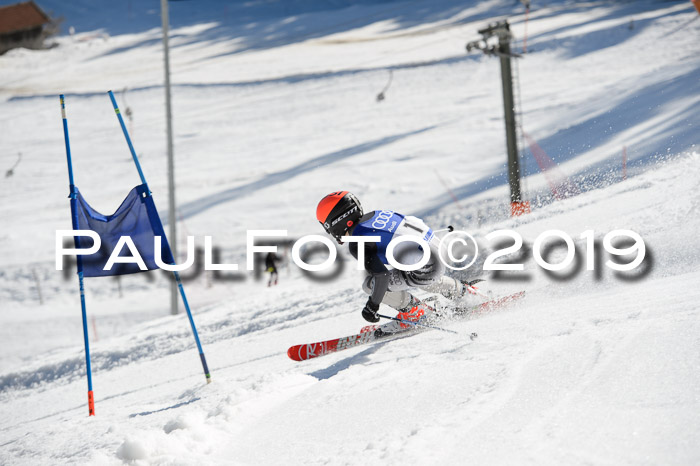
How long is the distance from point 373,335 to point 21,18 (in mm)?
52358

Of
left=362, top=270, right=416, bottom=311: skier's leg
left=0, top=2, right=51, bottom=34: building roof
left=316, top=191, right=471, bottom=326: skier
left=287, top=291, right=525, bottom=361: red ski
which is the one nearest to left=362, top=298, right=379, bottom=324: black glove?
left=316, top=191, right=471, bottom=326: skier

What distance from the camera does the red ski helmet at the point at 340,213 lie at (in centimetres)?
543

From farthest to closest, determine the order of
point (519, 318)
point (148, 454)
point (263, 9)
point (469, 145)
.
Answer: point (263, 9)
point (469, 145)
point (519, 318)
point (148, 454)

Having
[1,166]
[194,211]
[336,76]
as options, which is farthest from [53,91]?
[194,211]

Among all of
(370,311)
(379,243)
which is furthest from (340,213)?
(370,311)

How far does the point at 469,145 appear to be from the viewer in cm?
2441

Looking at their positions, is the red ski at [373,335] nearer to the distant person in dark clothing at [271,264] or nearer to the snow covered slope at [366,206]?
the snow covered slope at [366,206]

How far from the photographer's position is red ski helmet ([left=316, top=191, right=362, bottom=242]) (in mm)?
5426

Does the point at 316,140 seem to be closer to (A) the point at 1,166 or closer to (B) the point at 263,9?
(A) the point at 1,166

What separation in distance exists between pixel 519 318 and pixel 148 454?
308cm

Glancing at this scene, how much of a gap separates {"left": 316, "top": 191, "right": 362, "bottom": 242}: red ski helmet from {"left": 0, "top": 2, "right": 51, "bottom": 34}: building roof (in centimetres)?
5136

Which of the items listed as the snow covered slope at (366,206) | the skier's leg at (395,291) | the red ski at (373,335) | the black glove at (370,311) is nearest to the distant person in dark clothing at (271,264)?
the snow covered slope at (366,206)

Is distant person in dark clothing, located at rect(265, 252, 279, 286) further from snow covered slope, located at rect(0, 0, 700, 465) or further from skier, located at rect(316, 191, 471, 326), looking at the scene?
skier, located at rect(316, 191, 471, 326)

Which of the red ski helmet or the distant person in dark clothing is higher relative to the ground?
the red ski helmet
